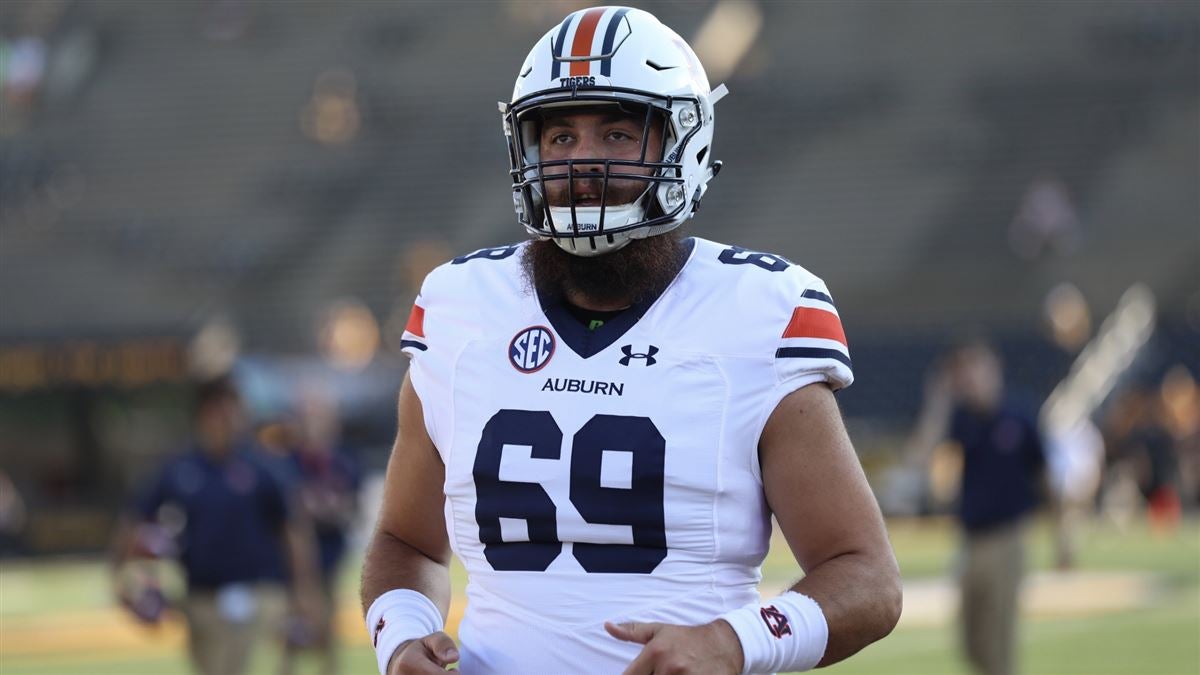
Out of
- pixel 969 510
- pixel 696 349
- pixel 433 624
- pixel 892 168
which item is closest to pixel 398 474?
pixel 433 624

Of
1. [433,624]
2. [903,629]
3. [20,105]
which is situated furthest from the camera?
[20,105]

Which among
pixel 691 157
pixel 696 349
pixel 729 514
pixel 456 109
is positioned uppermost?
pixel 456 109

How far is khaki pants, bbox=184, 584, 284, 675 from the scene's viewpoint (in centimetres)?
853

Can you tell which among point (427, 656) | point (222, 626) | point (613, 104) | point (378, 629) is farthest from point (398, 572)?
point (222, 626)

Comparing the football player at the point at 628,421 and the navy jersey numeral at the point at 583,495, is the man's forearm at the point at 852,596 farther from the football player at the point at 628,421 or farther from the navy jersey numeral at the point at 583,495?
the navy jersey numeral at the point at 583,495

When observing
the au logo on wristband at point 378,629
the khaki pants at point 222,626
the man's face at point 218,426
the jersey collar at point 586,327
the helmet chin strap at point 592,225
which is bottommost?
the khaki pants at point 222,626

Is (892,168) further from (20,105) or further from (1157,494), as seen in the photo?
(20,105)

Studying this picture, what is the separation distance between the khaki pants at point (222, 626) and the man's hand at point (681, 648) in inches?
250

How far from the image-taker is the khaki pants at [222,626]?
28.0 feet

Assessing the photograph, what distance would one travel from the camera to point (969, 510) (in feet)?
30.7

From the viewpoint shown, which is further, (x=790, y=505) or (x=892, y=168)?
(x=892, y=168)

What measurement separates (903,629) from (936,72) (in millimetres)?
15110

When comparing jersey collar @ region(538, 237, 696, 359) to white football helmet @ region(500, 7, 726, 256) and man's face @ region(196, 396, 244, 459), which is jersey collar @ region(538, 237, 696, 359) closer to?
white football helmet @ region(500, 7, 726, 256)

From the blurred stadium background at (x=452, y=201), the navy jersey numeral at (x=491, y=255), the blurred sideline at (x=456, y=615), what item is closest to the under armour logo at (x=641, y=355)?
the navy jersey numeral at (x=491, y=255)
